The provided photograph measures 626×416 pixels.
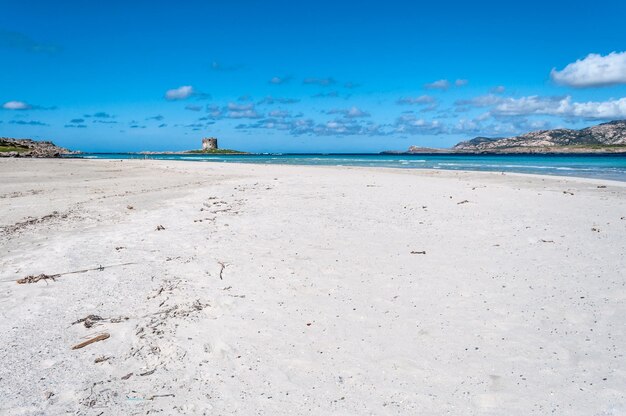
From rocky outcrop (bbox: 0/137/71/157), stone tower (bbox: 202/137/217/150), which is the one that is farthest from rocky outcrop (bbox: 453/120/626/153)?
rocky outcrop (bbox: 0/137/71/157)

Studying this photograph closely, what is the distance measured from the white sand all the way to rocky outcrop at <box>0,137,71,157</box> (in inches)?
2053

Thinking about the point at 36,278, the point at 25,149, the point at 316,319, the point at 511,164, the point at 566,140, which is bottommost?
the point at 316,319

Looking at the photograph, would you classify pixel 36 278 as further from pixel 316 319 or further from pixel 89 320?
pixel 316 319

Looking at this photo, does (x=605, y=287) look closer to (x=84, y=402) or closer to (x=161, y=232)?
(x=84, y=402)

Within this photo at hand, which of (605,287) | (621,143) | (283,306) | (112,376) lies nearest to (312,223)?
(283,306)

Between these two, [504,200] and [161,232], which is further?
[504,200]

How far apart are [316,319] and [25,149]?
69.4 meters

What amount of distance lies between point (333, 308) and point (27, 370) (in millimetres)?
2922

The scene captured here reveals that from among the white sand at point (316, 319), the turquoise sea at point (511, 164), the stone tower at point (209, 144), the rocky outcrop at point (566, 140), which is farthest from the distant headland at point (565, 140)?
the white sand at point (316, 319)

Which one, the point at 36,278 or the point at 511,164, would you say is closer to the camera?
the point at 36,278

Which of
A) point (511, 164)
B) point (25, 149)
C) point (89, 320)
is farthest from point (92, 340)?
point (25, 149)

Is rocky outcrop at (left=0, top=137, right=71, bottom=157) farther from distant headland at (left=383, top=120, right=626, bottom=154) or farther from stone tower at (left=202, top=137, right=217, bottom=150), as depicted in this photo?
distant headland at (left=383, top=120, right=626, bottom=154)

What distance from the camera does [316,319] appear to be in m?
4.59

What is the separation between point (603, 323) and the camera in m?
4.47
